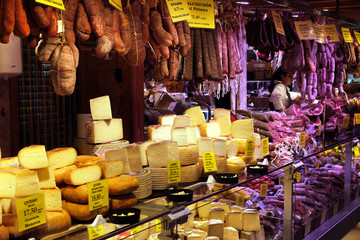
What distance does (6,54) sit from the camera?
3277 mm

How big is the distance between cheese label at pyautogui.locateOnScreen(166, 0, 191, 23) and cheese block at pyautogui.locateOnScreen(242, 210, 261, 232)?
4.83ft

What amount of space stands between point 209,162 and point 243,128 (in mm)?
567

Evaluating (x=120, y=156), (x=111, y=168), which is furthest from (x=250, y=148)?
(x=111, y=168)

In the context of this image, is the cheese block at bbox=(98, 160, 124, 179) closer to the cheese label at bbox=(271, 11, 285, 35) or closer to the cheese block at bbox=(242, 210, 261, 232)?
the cheese block at bbox=(242, 210, 261, 232)

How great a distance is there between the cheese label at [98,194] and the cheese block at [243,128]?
4.83 feet

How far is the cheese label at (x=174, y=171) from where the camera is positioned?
2371 mm

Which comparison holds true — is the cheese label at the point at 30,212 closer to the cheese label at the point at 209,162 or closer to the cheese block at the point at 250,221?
the cheese label at the point at 209,162

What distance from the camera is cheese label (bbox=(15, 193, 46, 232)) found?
153 cm

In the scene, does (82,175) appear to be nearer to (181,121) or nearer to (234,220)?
(181,121)

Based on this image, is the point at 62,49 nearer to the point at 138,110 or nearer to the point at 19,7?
the point at 19,7

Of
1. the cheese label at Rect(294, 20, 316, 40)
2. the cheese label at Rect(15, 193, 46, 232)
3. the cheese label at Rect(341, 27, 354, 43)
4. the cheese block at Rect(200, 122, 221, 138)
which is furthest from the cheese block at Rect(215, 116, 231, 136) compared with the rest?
the cheese label at Rect(341, 27, 354, 43)

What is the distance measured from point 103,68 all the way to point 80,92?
1.20 ft

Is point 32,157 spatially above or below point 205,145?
above

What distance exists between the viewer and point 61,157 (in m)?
2.10
